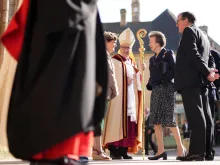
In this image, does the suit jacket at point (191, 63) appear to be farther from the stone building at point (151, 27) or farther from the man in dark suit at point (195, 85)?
the stone building at point (151, 27)

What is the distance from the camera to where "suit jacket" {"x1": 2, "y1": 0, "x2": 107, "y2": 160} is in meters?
2.43

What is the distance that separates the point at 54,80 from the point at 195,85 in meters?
4.26

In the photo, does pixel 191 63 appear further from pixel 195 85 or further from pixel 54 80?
pixel 54 80

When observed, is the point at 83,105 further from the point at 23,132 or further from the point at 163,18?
the point at 163,18

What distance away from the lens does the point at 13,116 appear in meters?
2.54

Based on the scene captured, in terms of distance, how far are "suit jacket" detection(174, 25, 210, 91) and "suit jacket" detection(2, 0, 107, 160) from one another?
3.91 m

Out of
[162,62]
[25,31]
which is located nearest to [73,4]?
[25,31]

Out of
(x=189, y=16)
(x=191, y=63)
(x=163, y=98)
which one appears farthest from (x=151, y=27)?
(x=191, y=63)

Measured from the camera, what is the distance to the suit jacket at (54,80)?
2.43 meters

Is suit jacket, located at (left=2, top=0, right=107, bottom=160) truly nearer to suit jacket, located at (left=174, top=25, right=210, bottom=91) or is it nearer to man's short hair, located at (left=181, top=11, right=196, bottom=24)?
suit jacket, located at (left=174, top=25, right=210, bottom=91)

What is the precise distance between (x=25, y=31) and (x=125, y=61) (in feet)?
18.4

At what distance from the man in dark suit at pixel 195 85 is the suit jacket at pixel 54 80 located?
12.5 ft

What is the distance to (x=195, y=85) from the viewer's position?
21.3ft

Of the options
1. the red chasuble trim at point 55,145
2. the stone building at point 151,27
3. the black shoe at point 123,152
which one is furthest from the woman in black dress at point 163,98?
the stone building at point 151,27
